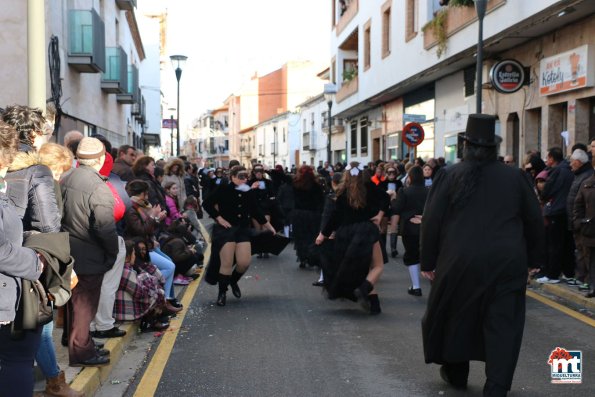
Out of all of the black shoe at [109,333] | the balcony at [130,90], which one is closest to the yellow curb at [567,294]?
the black shoe at [109,333]

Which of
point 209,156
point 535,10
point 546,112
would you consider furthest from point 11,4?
point 209,156

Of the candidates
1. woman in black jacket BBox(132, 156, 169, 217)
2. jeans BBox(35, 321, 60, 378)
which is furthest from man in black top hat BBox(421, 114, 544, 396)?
woman in black jacket BBox(132, 156, 169, 217)

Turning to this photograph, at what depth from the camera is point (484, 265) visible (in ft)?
16.5

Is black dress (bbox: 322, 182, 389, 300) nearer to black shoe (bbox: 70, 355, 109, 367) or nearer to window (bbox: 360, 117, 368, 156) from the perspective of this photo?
black shoe (bbox: 70, 355, 109, 367)

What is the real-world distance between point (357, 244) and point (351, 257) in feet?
0.55

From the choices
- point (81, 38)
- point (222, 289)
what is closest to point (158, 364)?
point (222, 289)

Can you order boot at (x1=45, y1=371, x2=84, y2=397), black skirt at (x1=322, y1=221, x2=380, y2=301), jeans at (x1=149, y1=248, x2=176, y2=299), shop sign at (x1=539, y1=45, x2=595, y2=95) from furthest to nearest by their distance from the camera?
1. shop sign at (x1=539, y1=45, x2=595, y2=95)
2. black skirt at (x1=322, y1=221, x2=380, y2=301)
3. jeans at (x1=149, y1=248, x2=176, y2=299)
4. boot at (x1=45, y1=371, x2=84, y2=397)

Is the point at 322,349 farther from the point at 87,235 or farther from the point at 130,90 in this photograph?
the point at 130,90

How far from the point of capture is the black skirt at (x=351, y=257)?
332 inches

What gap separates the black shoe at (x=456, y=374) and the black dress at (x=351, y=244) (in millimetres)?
2889

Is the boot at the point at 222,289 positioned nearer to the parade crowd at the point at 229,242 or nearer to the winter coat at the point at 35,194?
the parade crowd at the point at 229,242

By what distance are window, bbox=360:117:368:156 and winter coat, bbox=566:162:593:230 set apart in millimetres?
26535

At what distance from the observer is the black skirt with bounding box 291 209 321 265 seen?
12391 mm

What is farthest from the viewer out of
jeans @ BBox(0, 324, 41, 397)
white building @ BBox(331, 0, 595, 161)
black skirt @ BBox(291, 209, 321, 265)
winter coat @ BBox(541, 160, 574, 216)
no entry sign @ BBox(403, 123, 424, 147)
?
no entry sign @ BBox(403, 123, 424, 147)
